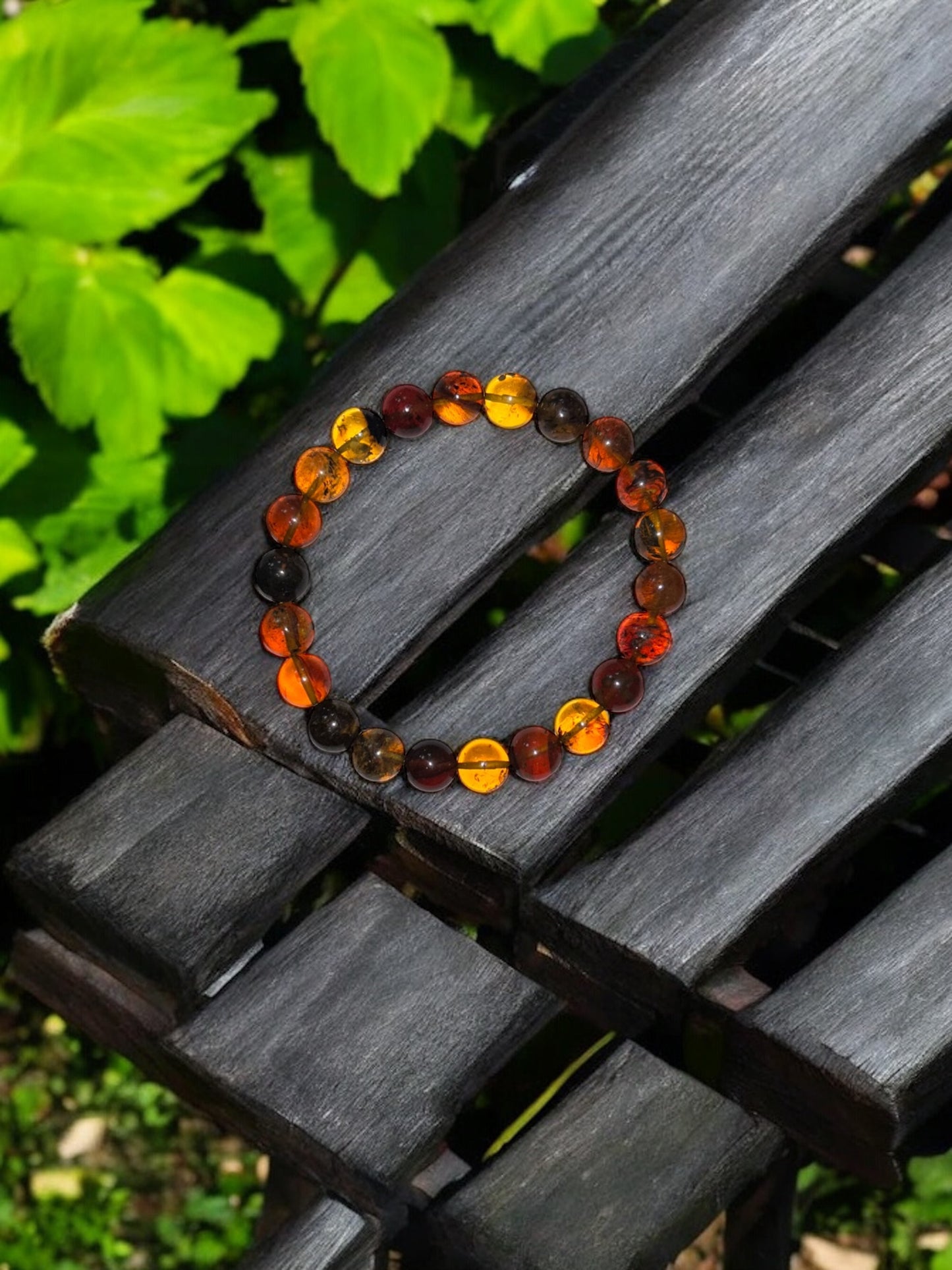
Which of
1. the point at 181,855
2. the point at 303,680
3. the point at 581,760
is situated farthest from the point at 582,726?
the point at 181,855

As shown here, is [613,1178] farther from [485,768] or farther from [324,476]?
[324,476]

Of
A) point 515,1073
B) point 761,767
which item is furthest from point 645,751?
point 515,1073

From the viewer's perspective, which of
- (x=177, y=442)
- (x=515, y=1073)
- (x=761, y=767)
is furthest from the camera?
(x=177, y=442)

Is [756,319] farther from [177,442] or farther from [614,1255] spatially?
[177,442]

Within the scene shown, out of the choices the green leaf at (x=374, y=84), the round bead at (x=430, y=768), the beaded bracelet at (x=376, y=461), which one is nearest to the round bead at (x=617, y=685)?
the beaded bracelet at (x=376, y=461)

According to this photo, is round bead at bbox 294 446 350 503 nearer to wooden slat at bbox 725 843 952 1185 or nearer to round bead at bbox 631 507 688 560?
round bead at bbox 631 507 688 560

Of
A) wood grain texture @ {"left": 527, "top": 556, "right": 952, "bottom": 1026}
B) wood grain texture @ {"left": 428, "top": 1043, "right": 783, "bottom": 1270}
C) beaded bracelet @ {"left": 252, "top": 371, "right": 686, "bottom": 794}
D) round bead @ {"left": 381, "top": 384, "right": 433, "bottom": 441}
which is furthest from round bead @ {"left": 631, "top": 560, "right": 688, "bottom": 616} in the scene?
wood grain texture @ {"left": 428, "top": 1043, "right": 783, "bottom": 1270}

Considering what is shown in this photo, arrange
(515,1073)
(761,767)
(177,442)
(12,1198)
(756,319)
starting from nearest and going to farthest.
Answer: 1. (761,767)
2. (756,319)
3. (515,1073)
4. (177,442)
5. (12,1198)
